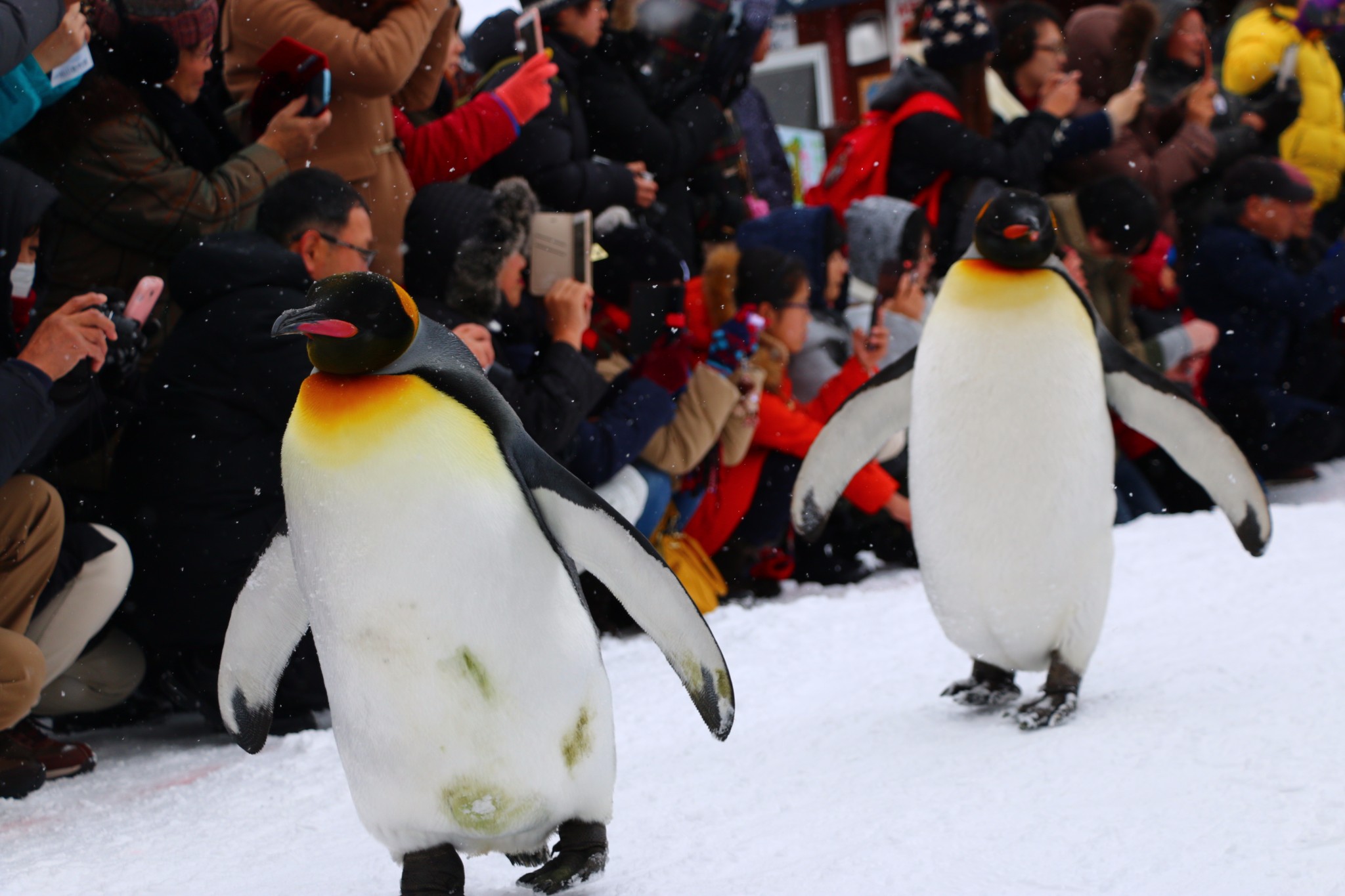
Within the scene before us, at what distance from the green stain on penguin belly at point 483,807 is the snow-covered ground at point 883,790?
136mm

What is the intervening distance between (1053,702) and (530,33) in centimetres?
250

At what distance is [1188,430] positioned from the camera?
2615 mm

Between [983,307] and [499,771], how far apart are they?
4.37ft

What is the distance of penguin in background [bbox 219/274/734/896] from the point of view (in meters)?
1.60

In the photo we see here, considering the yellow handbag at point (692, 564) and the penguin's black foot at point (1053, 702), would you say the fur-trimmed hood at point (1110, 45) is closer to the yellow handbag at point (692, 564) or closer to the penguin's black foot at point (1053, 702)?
the yellow handbag at point (692, 564)

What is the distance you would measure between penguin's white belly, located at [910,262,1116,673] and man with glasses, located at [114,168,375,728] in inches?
49.2

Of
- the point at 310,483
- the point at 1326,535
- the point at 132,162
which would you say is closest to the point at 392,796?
the point at 310,483

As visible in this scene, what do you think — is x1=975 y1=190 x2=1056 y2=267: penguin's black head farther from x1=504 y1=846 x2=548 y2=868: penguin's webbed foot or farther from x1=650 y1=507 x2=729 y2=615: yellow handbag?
x1=650 y1=507 x2=729 y2=615: yellow handbag

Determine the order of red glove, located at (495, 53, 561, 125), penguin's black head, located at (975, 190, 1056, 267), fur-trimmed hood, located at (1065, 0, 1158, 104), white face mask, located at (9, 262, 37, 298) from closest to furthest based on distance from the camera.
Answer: penguin's black head, located at (975, 190, 1056, 267), white face mask, located at (9, 262, 37, 298), red glove, located at (495, 53, 561, 125), fur-trimmed hood, located at (1065, 0, 1158, 104)

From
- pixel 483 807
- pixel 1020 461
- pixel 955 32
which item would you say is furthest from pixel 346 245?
pixel 955 32

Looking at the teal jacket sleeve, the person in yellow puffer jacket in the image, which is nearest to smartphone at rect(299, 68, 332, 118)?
the teal jacket sleeve

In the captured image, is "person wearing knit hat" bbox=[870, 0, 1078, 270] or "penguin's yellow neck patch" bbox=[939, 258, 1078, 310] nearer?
"penguin's yellow neck patch" bbox=[939, 258, 1078, 310]

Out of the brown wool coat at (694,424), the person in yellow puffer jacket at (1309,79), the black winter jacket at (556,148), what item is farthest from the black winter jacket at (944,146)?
the person in yellow puffer jacket at (1309,79)

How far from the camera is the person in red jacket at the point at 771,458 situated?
13.7ft
